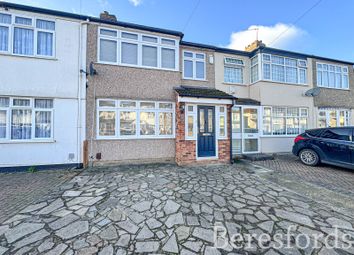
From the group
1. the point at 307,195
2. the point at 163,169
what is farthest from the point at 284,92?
the point at 163,169

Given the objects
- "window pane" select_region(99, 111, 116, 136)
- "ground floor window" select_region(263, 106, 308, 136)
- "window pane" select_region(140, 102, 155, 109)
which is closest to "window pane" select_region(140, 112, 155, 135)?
"window pane" select_region(140, 102, 155, 109)

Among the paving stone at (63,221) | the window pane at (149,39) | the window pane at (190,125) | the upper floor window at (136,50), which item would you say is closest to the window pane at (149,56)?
the upper floor window at (136,50)

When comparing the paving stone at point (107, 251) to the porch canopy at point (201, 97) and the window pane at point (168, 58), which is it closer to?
the porch canopy at point (201, 97)

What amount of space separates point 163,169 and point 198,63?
6267 mm

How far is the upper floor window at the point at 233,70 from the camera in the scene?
1028cm

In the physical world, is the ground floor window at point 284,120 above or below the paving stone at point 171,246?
above

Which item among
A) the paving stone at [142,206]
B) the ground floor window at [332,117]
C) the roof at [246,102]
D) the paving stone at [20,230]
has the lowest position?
the paving stone at [20,230]

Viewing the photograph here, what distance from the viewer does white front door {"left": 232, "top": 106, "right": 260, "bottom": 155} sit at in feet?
32.0

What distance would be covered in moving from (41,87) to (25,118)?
4.52ft

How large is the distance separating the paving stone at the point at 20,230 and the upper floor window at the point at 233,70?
10.3 metres

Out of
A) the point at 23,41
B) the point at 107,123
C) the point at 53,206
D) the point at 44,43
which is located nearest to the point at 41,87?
the point at 44,43

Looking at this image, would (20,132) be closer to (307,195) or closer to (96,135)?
(96,135)

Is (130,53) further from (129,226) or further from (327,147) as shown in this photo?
(327,147)

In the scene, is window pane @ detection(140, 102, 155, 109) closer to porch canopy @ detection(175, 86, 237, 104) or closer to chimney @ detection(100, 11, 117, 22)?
porch canopy @ detection(175, 86, 237, 104)
